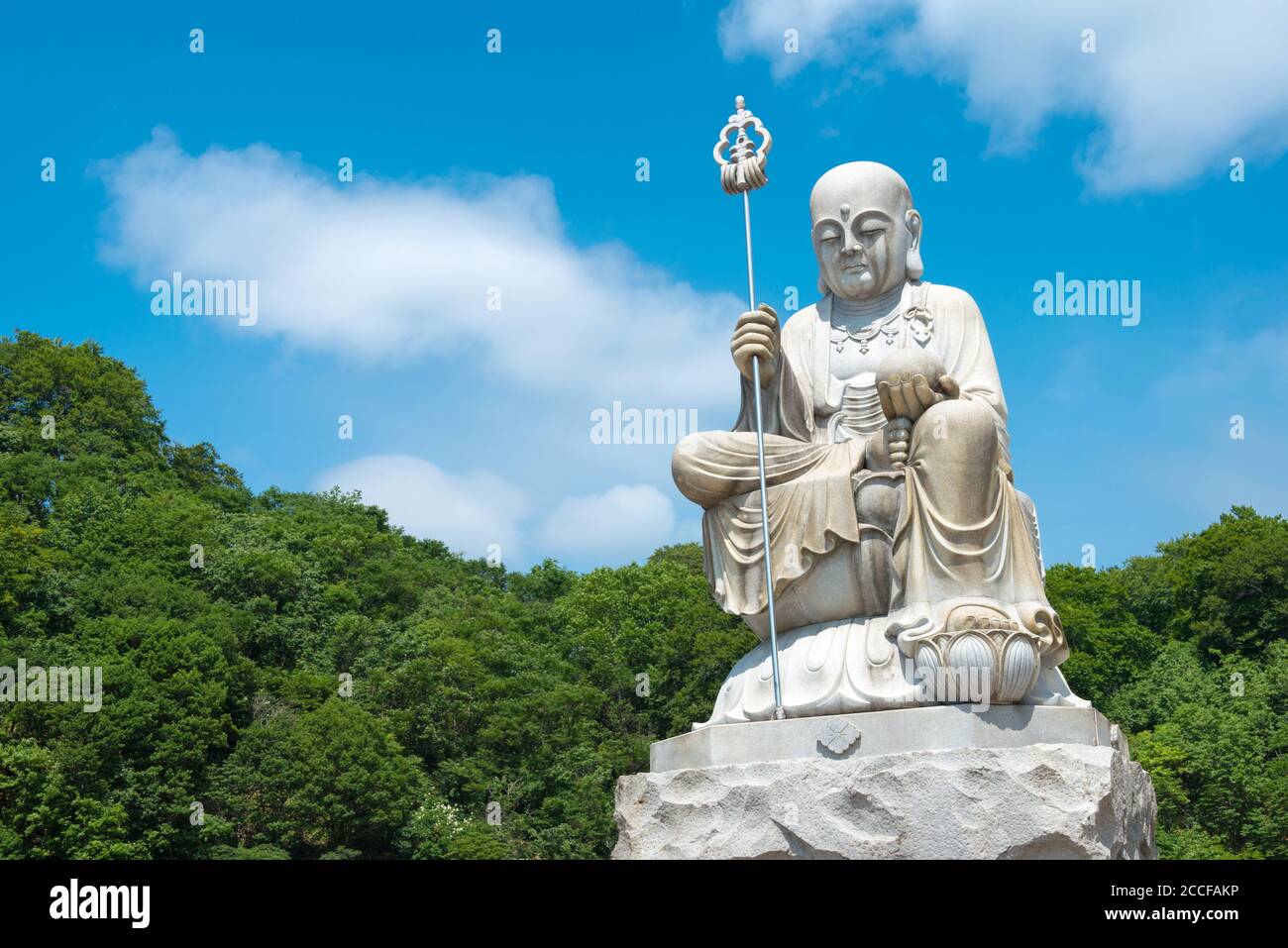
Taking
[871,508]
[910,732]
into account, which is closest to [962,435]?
[871,508]

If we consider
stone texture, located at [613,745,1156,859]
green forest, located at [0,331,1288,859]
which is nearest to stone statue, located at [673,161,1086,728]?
stone texture, located at [613,745,1156,859]

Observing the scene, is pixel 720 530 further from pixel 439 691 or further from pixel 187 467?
pixel 187 467

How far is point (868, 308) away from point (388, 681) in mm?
25905

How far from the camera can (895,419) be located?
7.98 m

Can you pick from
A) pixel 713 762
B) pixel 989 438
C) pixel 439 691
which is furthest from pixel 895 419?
pixel 439 691

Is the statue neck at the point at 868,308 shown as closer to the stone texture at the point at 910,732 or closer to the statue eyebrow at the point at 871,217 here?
the statue eyebrow at the point at 871,217

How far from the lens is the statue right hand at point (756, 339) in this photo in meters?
8.50

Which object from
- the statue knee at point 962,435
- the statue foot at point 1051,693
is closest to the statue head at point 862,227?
the statue knee at point 962,435

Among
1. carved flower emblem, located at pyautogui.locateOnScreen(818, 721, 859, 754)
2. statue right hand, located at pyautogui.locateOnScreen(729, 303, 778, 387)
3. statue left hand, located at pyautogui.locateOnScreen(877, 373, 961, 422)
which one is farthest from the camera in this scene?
statue right hand, located at pyautogui.locateOnScreen(729, 303, 778, 387)

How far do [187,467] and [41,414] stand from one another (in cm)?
517

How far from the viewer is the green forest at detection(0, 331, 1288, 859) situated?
90.0ft

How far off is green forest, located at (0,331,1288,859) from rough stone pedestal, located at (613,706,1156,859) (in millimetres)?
19625

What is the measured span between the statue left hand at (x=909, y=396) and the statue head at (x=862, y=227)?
1.51 m

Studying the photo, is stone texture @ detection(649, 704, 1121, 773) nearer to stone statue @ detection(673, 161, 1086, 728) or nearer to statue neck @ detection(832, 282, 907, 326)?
stone statue @ detection(673, 161, 1086, 728)
